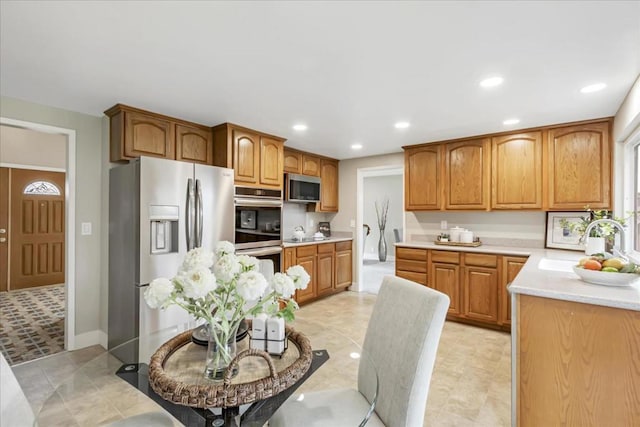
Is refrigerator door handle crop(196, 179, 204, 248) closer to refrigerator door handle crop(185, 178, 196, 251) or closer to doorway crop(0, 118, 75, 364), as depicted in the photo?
refrigerator door handle crop(185, 178, 196, 251)

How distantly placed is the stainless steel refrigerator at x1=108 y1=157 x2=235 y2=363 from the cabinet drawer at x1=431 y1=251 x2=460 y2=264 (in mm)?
2509

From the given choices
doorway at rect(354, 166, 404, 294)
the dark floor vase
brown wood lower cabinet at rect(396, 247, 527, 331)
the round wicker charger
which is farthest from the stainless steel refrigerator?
the dark floor vase

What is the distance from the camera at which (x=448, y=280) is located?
3.69 m

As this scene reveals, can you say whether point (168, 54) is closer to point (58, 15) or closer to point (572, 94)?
point (58, 15)

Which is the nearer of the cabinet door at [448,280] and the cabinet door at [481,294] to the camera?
the cabinet door at [481,294]

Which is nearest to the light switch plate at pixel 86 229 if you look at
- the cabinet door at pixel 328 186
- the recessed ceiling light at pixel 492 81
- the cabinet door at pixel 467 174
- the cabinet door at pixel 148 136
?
the cabinet door at pixel 148 136

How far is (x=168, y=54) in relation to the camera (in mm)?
1907

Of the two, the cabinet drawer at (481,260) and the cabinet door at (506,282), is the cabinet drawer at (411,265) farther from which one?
the cabinet door at (506,282)

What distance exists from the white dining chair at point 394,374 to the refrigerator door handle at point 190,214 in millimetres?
1907

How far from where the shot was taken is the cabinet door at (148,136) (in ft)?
9.21

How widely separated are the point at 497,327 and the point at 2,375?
155 inches

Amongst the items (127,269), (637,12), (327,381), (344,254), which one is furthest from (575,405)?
(344,254)

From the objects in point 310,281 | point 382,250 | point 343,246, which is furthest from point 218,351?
point 382,250

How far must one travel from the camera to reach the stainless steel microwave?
4441 millimetres
